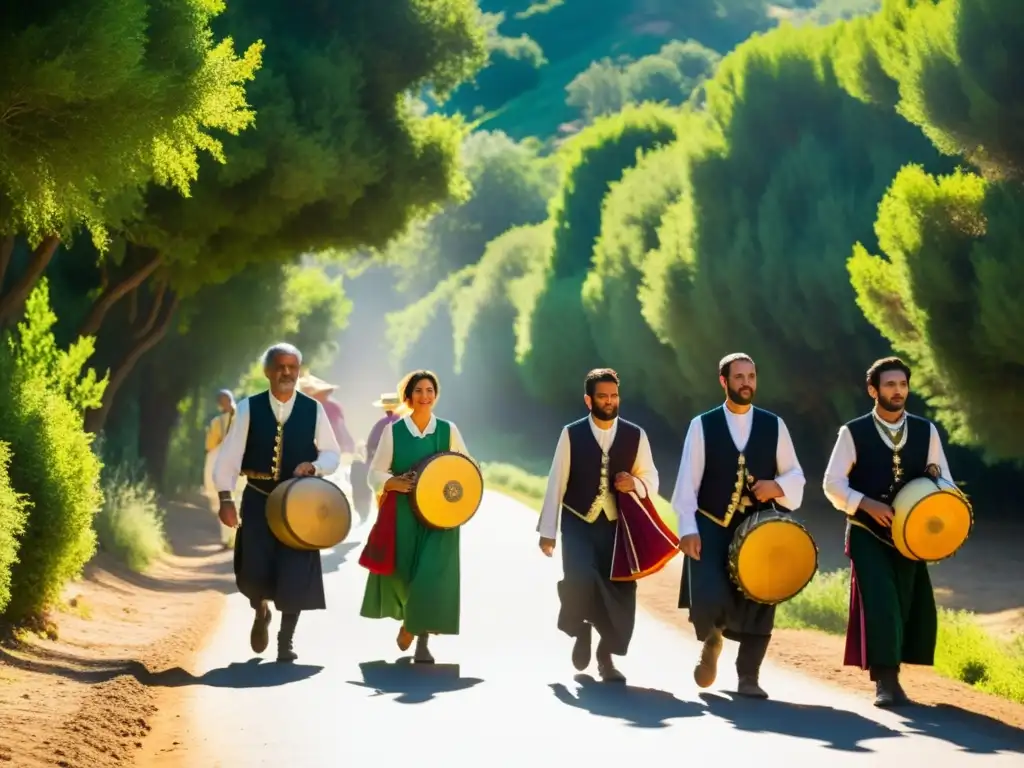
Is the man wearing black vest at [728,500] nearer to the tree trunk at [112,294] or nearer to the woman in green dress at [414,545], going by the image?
the woman in green dress at [414,545]

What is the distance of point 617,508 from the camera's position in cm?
1120

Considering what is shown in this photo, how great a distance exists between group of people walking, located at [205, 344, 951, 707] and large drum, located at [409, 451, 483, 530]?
0.40 feet

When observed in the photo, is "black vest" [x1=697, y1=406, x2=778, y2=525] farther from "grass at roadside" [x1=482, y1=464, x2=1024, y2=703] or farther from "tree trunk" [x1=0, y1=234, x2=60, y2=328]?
"tree trunk" [x1=0, y1=234, x2=60, y2=328]

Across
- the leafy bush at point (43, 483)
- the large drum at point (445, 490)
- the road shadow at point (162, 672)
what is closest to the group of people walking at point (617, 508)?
the large drum at point (445, 490)

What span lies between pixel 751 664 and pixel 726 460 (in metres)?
1.22

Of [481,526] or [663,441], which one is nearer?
[481,526]

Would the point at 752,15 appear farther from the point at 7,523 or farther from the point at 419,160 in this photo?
the point at 7,523

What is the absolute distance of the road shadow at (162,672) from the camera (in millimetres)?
10961

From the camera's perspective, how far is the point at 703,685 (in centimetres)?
1050

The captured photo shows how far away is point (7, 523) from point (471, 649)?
3702 millimetres

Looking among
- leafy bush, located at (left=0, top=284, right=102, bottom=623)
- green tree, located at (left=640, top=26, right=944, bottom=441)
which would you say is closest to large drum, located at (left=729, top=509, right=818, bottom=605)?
leafy bush, located at (left=0, top=284, right=102, bottom=623)

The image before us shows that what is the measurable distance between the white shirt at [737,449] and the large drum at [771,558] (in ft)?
1.18

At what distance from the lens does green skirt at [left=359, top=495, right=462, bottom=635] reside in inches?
467

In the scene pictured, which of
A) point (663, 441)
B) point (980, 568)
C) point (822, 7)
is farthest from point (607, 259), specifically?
point (822, 7)
